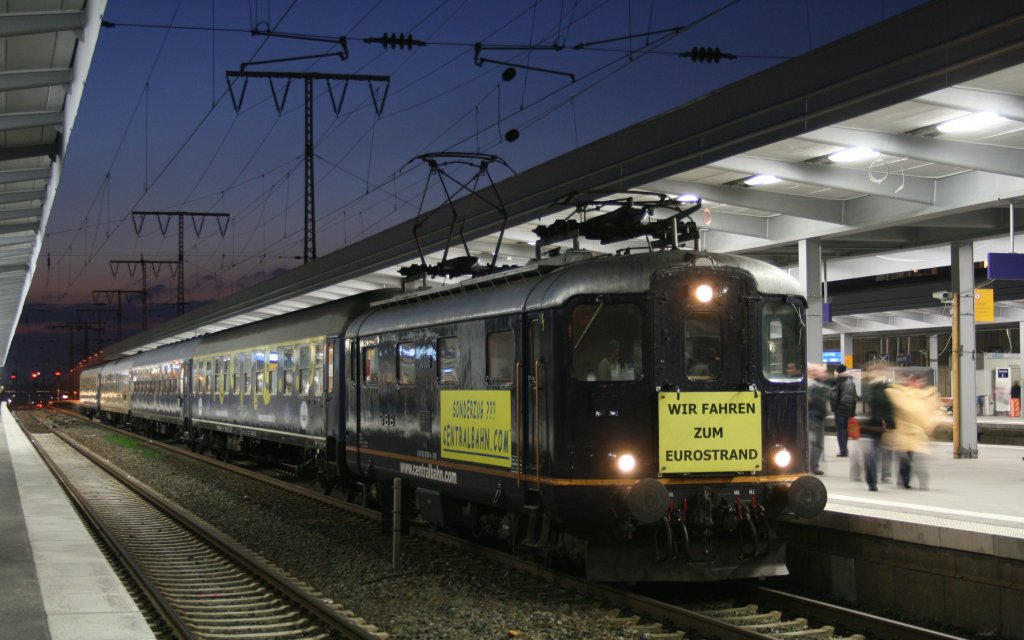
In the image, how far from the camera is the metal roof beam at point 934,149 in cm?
1170

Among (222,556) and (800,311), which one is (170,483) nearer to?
(222,556)

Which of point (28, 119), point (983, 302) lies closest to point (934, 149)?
point (983, 302)

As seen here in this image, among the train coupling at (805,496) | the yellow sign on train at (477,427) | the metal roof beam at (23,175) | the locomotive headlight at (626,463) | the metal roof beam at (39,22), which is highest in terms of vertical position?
the metal roof beam at (39,22)

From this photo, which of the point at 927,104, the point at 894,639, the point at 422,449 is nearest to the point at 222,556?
the point at 422,449

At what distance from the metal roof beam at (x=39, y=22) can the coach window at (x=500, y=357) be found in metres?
5.32

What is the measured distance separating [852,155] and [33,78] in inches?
380

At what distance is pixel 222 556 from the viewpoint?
41.4 feet

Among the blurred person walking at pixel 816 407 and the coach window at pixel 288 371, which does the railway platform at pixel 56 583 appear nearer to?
the coach window at pixel 288 371

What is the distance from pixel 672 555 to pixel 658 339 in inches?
72.5

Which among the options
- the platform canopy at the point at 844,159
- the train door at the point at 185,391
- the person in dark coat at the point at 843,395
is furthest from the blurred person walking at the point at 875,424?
the train door at the point at 185,391

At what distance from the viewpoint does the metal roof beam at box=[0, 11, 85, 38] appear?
10.6 metres

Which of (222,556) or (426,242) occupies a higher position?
(426,242)

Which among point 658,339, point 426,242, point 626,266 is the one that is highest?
point 426,242

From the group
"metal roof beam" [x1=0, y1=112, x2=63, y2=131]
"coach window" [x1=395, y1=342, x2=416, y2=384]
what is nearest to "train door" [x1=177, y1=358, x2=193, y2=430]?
"metal roof beam" [x1=0, y1=112, x2=63, y2=131]
